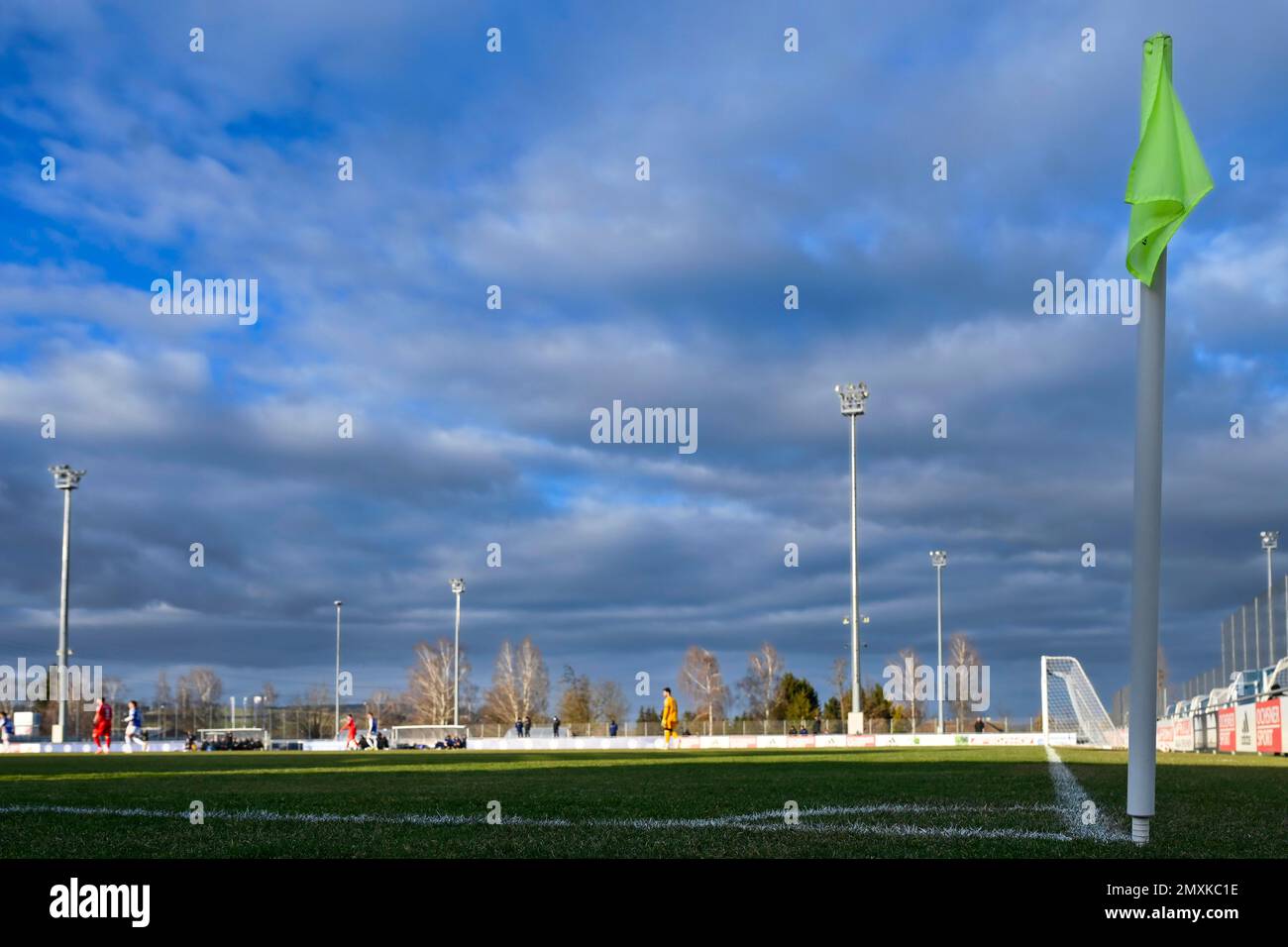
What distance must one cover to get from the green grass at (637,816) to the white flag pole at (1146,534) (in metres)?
0.54

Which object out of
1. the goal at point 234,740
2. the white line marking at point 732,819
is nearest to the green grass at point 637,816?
the white line marking at point 732,819

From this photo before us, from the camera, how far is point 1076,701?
4012 centimetres

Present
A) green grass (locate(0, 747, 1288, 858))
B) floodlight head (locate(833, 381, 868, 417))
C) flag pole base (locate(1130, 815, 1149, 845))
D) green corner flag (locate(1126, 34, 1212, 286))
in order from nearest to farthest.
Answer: green corner flag (locate(1126, 34, 1212, 286)) → flag pole base (locate(1130, 815, 1149, 845)) → green grass (locate(0, 747, 1288, 858)) → floodlight head (locate(833, 381, 868, 417))

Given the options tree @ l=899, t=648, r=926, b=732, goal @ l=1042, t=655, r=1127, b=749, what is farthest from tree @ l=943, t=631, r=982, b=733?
goal @ l=1042, t=655, r=1127, b=749

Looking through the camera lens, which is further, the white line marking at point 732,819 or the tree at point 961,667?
the tree at point 961,667

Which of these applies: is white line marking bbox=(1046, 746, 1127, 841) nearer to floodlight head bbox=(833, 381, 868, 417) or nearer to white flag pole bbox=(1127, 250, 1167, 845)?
white flag pole bbox=(1127, 250, 1167, 845)

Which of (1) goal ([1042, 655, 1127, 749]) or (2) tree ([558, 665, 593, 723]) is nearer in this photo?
(1) goal ([1042, 655, 1127, 749])

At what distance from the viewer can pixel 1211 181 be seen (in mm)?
5641

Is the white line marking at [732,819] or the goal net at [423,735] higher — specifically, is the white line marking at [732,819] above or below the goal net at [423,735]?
above

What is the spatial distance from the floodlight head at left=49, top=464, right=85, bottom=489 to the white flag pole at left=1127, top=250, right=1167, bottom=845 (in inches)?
2354

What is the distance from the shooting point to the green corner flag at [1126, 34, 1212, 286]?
5.64m

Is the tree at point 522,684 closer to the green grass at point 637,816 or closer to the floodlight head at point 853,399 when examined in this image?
the floodlight head at point 853,399

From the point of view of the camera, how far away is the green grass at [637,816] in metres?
6.34
